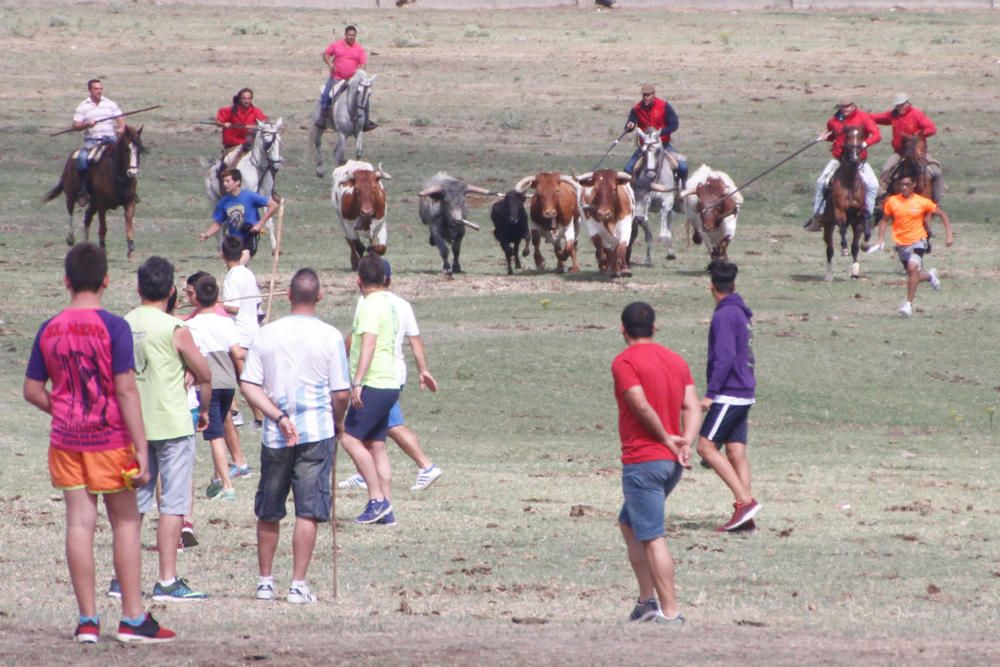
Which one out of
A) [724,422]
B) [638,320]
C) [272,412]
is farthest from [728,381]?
[272,412]

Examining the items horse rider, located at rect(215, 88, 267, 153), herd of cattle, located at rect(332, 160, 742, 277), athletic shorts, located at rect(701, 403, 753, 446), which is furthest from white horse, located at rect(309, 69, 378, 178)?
athletic shorts, located at rect(701, 403, 753, 446)

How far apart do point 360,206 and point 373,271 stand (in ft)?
51.4

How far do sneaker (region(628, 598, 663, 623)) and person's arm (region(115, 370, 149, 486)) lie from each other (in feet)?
8.83

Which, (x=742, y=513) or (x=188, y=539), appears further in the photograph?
(x=742, y=513)

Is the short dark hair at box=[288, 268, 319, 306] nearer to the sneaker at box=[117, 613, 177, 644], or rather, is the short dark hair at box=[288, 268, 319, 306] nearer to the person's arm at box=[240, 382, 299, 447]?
the person's arm at box=[240, 382, 299, 447]

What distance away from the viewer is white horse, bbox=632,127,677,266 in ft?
96.5

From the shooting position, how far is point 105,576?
424 inches

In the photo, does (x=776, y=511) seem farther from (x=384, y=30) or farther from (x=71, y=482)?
(x=384, y=30)

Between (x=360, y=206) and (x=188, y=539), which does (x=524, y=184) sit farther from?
(x=188, y=539)

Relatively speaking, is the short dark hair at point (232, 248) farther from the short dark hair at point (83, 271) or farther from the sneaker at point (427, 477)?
the short dark hair at point (83, 271)

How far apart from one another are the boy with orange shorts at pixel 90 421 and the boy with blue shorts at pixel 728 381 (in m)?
4.66

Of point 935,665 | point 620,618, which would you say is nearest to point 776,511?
point 620,618

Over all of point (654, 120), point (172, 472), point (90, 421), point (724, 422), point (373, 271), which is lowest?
point (654, 120)

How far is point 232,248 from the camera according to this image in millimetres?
14672
